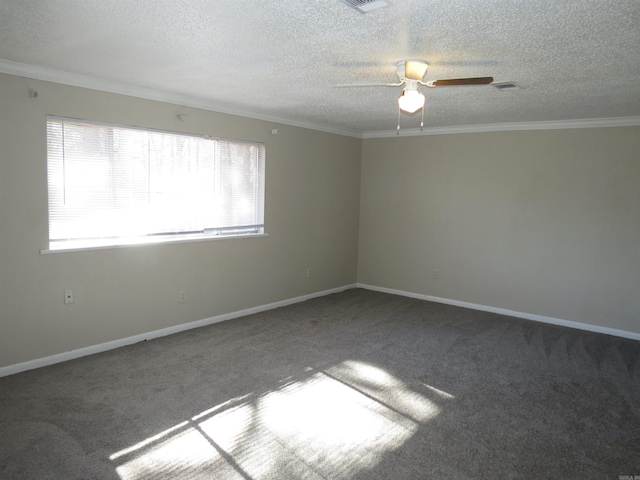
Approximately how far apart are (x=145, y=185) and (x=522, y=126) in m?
4.34

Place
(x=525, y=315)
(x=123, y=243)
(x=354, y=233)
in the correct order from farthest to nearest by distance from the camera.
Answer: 1. (x=354, y=233)
2. (x=525, y=315)
3. (x=123, y=243)

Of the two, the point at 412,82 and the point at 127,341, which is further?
the point at 127,341

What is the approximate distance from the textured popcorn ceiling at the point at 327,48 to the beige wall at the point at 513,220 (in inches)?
36.1

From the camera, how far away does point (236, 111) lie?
4.74 m

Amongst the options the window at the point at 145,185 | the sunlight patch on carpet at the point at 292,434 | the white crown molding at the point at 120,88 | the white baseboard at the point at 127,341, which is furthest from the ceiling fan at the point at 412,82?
the white baseboard at the point at 127,341

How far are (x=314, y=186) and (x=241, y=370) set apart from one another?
298 cm

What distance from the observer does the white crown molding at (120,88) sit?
322cm

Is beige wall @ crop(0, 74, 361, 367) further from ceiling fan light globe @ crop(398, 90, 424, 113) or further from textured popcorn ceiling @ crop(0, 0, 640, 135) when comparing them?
ceiling fan light globe @ crop(398, 90, 424, 113)

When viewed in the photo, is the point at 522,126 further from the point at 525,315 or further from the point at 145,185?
the point at 145,185

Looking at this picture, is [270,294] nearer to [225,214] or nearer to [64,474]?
[225,214]

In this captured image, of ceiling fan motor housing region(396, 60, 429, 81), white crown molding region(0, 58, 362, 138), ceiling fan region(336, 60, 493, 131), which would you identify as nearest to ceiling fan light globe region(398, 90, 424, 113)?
ceiling fan region(336, 60, 493, 131)

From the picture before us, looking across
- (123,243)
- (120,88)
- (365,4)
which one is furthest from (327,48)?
(123,243)

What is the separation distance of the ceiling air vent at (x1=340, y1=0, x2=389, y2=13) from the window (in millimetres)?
2664

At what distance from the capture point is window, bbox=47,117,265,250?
3570 mm
